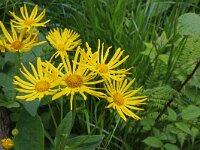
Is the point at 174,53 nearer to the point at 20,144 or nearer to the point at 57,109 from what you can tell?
the point at 57,109

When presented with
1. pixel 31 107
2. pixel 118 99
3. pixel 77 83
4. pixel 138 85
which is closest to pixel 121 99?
pixel 118 99

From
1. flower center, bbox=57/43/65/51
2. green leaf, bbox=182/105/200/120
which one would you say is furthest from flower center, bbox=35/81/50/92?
green leaf, bbox=182/105/200/120

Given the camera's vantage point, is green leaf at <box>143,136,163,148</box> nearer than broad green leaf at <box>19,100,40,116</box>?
No

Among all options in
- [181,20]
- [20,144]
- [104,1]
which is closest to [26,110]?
[20,144]

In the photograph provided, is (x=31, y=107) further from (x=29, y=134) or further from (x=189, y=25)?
(x=189, y=25)

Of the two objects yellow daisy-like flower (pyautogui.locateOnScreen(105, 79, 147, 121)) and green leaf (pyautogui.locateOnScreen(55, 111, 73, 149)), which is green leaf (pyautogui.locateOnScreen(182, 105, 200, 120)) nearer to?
yellow daisy-like flower (pyautogui.locateOnScreen(105, 79, 147, 121))

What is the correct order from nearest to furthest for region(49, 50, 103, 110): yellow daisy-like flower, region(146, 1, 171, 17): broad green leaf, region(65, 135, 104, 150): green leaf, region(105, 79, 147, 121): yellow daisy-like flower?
region(49, 50, 103, 110): yellow daisy-like flower → region(105, 79, 147, 121): yellow daisy-like flower → region(65, 135, 104, 150): green leaf → region(146, 1, 171, 17): broad green leaf

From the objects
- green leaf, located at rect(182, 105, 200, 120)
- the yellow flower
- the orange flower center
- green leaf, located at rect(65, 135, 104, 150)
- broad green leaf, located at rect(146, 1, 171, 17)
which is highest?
broad green leaf, located at rect(146, 1, 171, 17)
